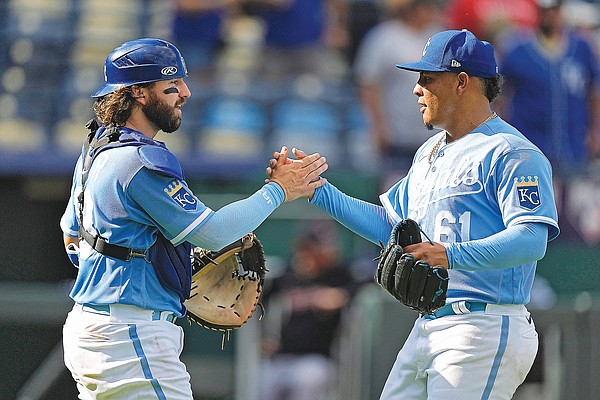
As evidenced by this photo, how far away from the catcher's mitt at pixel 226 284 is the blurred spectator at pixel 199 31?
563cm

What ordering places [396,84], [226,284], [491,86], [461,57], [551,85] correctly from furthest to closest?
[396,84], [551,85], [226,284], [491,86], [461,57]

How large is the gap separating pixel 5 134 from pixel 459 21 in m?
4.06

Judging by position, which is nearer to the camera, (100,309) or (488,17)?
(100,309)

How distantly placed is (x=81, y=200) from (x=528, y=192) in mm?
1740

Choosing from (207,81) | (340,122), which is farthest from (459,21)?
(207,81)

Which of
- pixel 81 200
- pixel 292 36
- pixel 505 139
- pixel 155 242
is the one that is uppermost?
pixel 292 36

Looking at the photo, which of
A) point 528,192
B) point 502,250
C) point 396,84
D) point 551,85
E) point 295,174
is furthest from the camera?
point 396,84

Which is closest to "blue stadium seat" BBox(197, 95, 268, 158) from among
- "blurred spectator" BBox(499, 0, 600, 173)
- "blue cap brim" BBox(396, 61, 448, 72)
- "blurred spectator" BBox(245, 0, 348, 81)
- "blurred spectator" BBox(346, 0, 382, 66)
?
"blurred spectator" BBox(245, 0, 348, 81)

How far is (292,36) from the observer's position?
10797 millimetres

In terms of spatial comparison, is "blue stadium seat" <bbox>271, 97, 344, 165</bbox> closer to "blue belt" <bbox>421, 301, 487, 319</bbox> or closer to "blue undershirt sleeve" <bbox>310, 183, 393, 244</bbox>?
"blue undershirt sleeve" <bbox>310, 183, 393, 244</bbox>

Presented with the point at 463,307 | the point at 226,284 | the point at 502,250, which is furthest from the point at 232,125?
the point at 502,250

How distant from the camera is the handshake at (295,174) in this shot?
4855 mm

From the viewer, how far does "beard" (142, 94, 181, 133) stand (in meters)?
4.60

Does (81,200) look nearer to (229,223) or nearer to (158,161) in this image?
(158,161)
